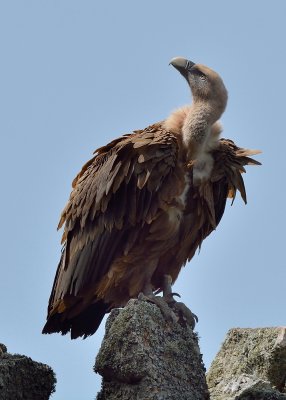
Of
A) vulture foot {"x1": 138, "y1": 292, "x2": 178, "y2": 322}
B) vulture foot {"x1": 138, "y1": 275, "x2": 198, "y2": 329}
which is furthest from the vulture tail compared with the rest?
vulture foot {"x1": 138, "y1": 292, "x2": 178, "y2": 322}

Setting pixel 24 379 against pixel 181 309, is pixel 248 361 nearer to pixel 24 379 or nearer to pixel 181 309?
pixel 181 309

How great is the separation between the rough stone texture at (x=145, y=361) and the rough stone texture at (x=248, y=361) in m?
0.46

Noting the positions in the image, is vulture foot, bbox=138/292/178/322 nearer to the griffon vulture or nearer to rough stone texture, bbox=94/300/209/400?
rough stone texture, bbox=94/300/209/400

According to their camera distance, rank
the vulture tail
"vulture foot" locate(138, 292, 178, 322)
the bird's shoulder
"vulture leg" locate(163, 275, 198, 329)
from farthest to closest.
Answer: the vulture tail → the bird's shoulder → "vulture leg" locate(163, 275, 198, 329) → "vulture foot" locate(138, 292, 178, 322)

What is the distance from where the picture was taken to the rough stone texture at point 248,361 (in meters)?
8.74

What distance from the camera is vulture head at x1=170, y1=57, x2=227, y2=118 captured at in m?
10.6

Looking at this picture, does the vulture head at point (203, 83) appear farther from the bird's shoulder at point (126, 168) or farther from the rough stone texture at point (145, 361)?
the rough stone texture at point (145, 361)

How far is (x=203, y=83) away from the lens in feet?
35.2

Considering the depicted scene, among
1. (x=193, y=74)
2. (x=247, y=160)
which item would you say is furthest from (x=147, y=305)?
(x=193, y=74)

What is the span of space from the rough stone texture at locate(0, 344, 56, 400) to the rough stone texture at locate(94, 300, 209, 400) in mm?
388

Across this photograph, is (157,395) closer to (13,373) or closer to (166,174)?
(13,373)

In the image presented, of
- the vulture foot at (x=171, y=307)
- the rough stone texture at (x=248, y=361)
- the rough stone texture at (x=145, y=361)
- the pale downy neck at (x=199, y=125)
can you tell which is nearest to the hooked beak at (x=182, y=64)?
the pale downy neck at (x=199, y=125)

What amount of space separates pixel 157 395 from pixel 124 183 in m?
2.87

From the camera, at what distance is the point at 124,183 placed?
10.1m
